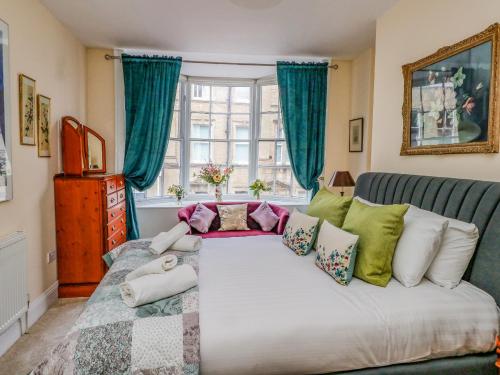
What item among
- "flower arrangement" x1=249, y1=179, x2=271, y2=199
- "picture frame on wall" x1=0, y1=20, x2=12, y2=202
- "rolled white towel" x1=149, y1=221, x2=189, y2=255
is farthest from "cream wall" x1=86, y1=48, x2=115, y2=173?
"rolled white towel" x1=149, y1=221, x2=189, y2=255

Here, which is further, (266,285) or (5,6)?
(5,6)

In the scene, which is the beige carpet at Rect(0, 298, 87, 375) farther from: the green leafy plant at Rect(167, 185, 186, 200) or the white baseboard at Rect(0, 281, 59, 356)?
the green leafy plant at Rect(167, 185, 186, 200)

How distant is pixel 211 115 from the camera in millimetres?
4797

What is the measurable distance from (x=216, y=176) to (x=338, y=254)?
9.05 feet

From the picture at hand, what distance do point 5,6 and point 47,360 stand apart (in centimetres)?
244

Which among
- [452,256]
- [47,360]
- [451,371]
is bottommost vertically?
[451,371]

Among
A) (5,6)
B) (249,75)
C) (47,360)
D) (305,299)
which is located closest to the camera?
(47,360)

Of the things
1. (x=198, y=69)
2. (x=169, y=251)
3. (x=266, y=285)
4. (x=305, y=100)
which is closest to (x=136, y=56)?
(x=198, y=69)

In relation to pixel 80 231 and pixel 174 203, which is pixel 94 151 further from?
pixel 174 203

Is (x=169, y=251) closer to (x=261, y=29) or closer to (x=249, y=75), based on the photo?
(x=261, y=29)

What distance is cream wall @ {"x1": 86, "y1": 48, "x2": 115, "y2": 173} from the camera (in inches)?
159

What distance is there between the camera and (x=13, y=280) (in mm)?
2342

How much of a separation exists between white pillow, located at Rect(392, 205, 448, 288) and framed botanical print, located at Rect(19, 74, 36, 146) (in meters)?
2.88

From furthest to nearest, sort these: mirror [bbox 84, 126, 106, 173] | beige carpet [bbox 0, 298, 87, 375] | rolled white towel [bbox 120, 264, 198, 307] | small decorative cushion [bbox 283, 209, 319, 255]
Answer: mirror [bbox 84, 126, 106, 173] → small decorative cushion [bbox 283, 209, 319, 255] → beige carpet [bbox 0, 298, 87, 375] → rolled white towel [bbox 120, 264, 198, 307]
